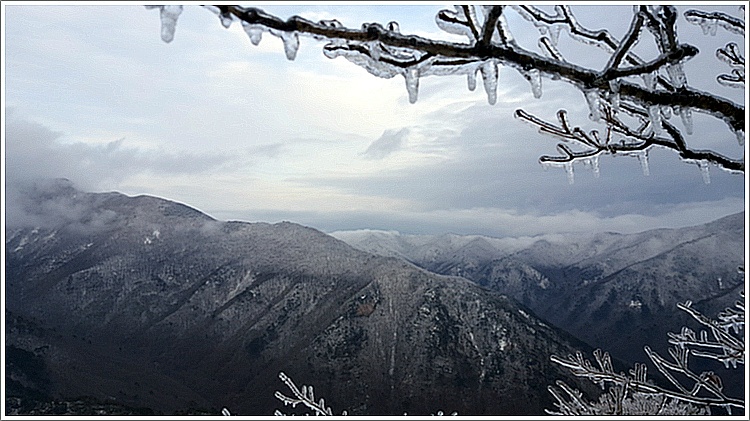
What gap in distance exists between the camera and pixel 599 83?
2.26 m

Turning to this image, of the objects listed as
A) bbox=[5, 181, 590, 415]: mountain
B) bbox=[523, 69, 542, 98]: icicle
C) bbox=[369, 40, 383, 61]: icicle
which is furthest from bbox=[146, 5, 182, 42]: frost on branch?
bbox=[5, 181, 590, 415]: mountain

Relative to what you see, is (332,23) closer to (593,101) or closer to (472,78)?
(472,78)

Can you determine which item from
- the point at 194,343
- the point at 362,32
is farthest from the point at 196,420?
the point at 194,343

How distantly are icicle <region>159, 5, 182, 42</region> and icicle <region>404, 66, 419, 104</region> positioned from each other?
940 millimetres

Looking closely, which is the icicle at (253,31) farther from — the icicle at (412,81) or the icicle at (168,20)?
the icicle at (412,81)

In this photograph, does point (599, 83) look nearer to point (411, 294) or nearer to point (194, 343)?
point (411, 294)

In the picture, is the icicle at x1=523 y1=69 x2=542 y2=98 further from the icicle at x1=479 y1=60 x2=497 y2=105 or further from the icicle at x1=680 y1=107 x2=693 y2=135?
the icicle at x1=680 y1=107 x2=693 y2=135

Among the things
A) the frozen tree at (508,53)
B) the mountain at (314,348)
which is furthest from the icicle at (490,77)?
the mountain at (314,348)

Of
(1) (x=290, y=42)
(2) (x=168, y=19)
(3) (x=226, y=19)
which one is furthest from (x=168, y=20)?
(1) (x=290, y=42)

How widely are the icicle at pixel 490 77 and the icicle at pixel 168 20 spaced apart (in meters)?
1.23

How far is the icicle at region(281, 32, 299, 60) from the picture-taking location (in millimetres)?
1913

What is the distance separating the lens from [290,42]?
6.32 feet

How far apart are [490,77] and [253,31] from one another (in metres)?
1.03

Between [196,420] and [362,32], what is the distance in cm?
258
